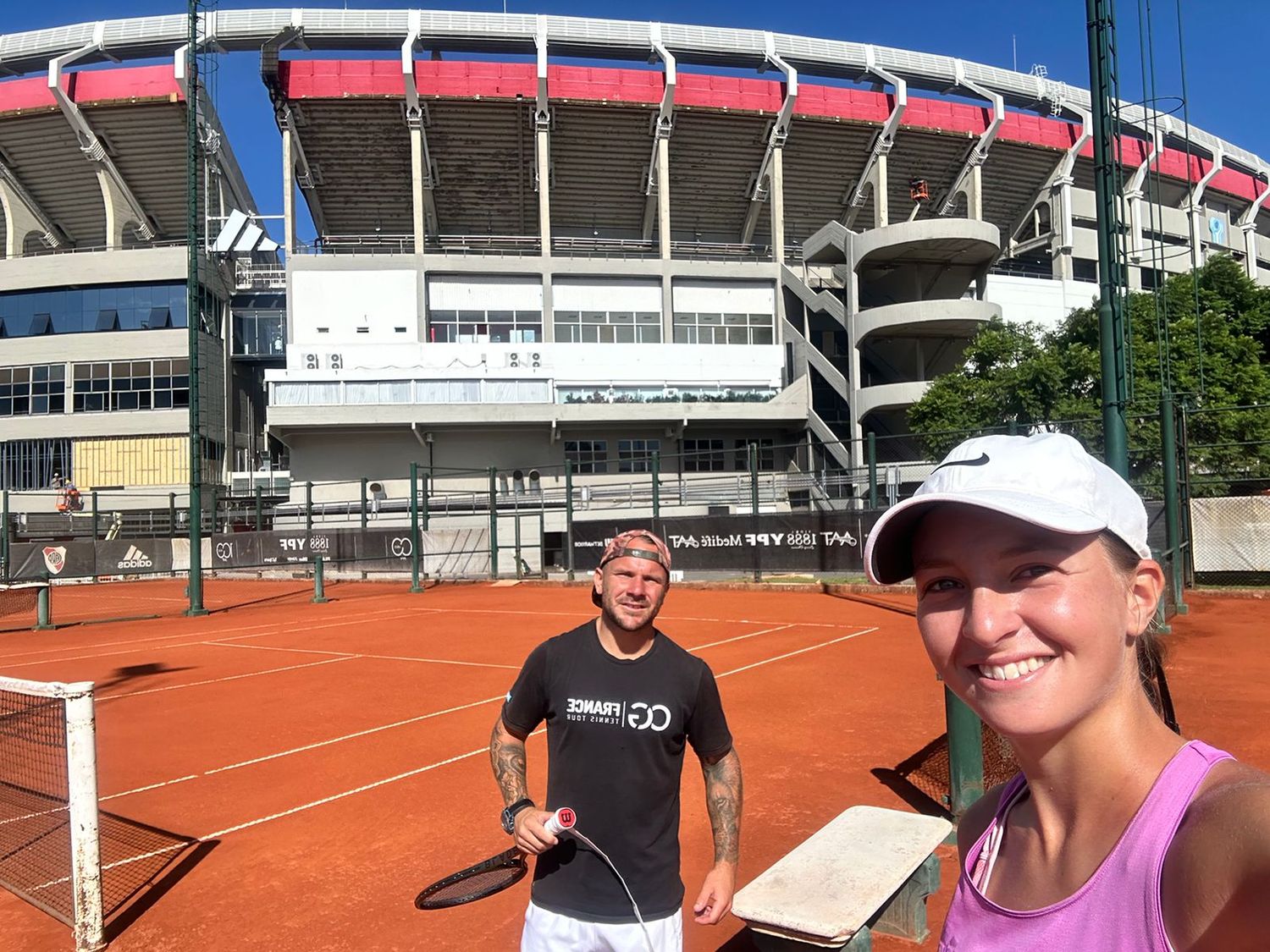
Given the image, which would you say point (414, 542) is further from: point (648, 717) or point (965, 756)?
point (648, 717)

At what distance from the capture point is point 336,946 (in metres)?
4.34

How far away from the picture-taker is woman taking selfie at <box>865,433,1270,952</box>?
1114mm

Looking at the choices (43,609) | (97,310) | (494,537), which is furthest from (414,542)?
(97,310)

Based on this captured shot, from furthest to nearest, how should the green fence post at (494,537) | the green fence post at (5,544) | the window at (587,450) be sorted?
1. the window at (587,450)
2. the green fence post at (5,544)
3. the green fence post at (494,537)

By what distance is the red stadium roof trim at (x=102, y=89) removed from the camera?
4119 cm

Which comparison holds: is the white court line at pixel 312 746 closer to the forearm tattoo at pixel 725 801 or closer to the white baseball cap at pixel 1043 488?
the forearm tattoo at pixel 725 801

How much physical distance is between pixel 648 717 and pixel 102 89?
50.2m

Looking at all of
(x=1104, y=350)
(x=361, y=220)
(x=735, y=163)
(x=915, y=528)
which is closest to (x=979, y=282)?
(x=735, y=163)

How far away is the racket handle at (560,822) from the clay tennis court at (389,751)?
0.89ft

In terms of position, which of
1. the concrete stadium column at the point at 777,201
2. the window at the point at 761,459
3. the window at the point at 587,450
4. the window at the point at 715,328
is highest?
the concrete stadium column at the point at 777,201

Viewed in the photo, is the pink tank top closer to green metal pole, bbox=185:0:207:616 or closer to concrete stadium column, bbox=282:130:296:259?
green metal pole, bbox=185:0:207:616

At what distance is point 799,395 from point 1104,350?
34330 mm

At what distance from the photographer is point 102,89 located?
1631 inches

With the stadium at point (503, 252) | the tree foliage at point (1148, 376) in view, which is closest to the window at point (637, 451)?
the stadium at point (503, 252)
